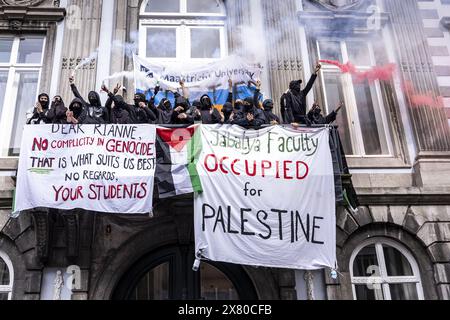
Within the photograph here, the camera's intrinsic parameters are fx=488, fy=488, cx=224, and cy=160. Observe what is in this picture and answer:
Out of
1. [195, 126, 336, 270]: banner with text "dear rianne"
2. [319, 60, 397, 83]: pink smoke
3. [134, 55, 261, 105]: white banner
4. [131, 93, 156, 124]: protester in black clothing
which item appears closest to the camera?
[195, 126, 336, 270]: banner with text "dear rianne"

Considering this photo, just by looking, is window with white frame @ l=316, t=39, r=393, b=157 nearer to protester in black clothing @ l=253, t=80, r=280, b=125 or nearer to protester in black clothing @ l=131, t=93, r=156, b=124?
protester in black clothing @ l=253, t=80, r=280, b=125

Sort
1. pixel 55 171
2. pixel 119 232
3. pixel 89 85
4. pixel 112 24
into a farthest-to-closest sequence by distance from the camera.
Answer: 1. pixel 112 24
2. pixel 89 85
3. pixel 119 232
4. pixel 55 171

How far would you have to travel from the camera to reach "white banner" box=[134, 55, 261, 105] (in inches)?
399

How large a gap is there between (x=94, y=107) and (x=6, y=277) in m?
3.43

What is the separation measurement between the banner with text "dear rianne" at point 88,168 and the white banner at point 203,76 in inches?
84.8

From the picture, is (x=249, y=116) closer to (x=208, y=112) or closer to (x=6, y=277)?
(x=208, y=112)

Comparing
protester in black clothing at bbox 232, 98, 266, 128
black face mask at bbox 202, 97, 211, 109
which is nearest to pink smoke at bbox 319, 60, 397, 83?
protester in black clothing at bbox 232, 98, 266, 128

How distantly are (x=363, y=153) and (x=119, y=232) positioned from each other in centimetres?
520

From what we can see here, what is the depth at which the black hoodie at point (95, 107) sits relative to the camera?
8902 mm

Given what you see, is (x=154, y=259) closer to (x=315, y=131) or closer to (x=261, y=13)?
(x=315, y=131)

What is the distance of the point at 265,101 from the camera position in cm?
935

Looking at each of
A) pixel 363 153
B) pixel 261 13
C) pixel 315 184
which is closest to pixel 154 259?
pixel 315 184

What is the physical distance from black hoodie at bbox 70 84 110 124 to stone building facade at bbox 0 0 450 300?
2.30 ft

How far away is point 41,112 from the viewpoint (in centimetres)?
879
